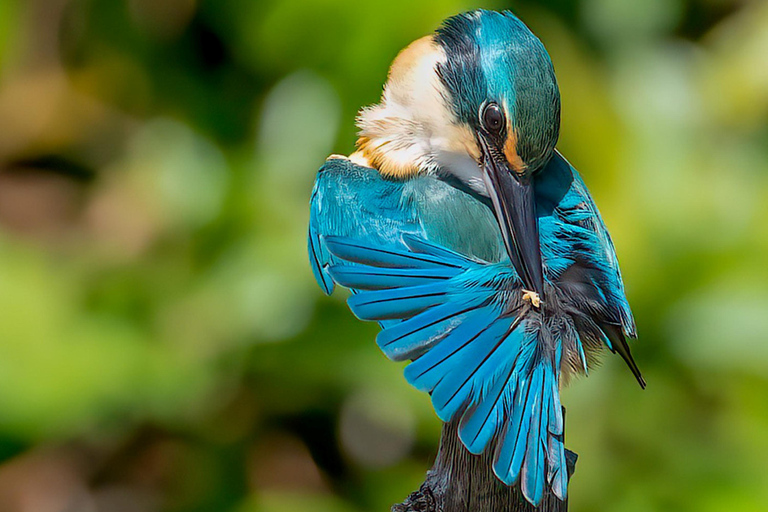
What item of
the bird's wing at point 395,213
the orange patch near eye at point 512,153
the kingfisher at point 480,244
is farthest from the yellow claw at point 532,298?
the orange patch near eye at point 512,153

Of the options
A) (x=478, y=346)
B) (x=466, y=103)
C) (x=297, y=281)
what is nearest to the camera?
(x=478, y=346)

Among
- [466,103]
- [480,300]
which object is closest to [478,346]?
[480,300]

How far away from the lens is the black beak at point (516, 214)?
139cm

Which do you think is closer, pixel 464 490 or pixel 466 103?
pixel 464 490

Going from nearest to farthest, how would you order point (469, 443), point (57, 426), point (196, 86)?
point (469, 443), point (57, 426), point (196, 86)

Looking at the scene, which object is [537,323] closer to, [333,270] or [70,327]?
[333,270]

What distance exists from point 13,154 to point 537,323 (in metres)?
2.23

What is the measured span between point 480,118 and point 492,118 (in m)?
0.04

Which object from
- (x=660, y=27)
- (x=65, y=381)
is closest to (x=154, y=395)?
(x=65, y=381)

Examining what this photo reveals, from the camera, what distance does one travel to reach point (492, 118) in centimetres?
156

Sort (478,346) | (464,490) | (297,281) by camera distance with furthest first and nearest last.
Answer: (297,281) → (464,490) → (478,346)

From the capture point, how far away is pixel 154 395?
95.5 inches

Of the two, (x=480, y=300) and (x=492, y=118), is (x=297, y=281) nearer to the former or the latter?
(x=492, y=118)

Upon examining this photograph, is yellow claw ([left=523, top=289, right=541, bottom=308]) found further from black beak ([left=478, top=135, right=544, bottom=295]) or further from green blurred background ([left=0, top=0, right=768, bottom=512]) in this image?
green blurred background ([left=0, top=0, right=768, bottom=512])
